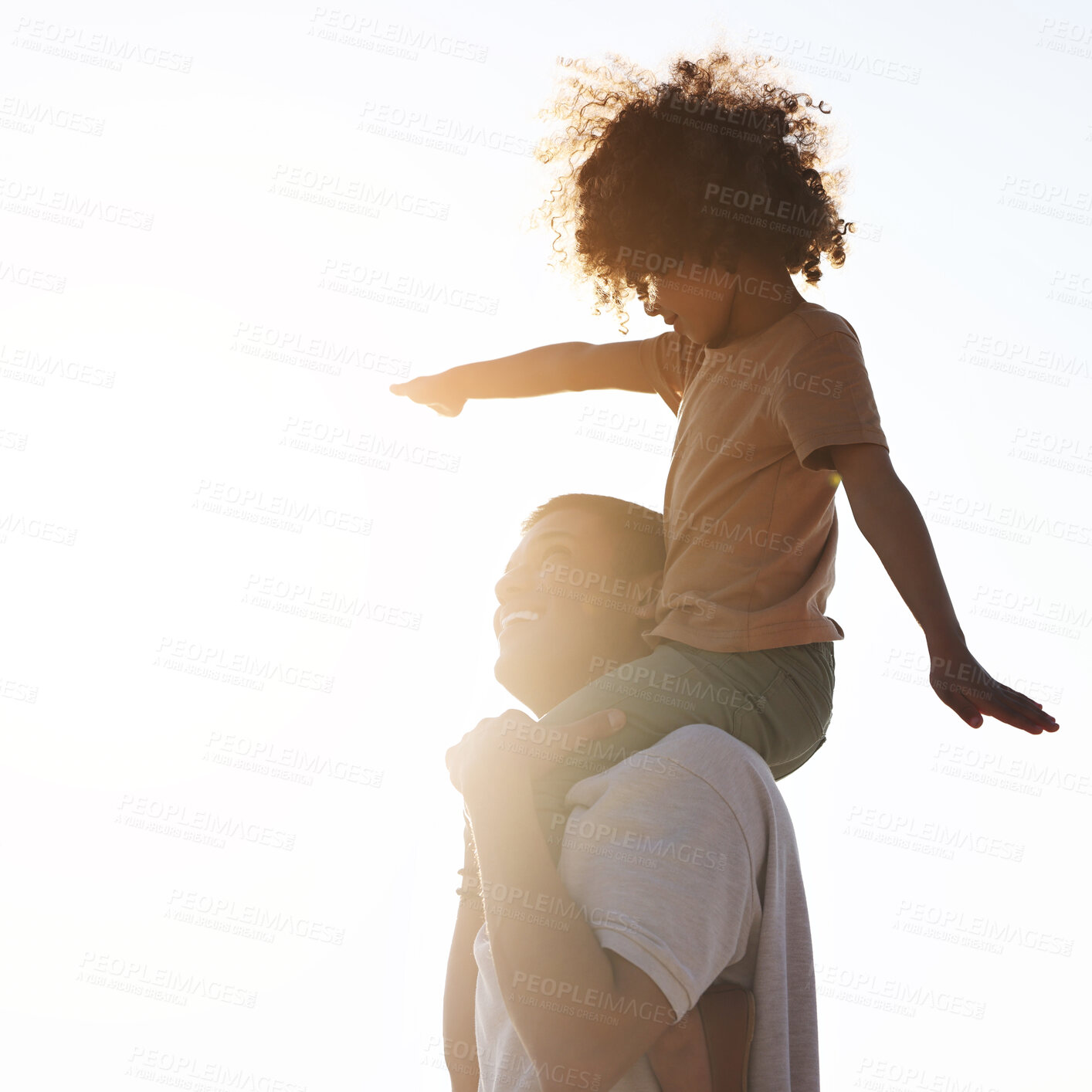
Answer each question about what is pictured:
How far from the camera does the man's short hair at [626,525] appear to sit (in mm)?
2289

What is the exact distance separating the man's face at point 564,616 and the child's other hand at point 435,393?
0.44 metres

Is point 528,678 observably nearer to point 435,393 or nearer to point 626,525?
point 626,525

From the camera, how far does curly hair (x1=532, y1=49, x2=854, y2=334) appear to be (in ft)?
6.86

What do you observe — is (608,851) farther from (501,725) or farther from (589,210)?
(589,210)

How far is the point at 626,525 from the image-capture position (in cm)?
238

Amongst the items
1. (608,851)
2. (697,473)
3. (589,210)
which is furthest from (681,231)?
(608,851)

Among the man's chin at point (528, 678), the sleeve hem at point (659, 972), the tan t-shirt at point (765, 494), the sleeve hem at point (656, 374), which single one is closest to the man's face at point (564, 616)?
the man's chin at point (528, 678)

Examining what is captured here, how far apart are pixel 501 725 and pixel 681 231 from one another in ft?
3.51

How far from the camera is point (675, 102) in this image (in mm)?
2201

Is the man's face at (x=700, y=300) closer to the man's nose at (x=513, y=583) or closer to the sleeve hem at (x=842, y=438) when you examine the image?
the sleeve hem at (x=842, y=438)

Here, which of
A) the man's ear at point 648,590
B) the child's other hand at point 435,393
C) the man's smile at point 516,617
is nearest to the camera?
the man's ear at point 648,590

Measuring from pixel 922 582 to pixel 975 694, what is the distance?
19cm

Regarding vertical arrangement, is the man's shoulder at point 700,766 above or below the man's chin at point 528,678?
above

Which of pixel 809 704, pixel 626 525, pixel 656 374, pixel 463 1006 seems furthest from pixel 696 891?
pixel 656 374
